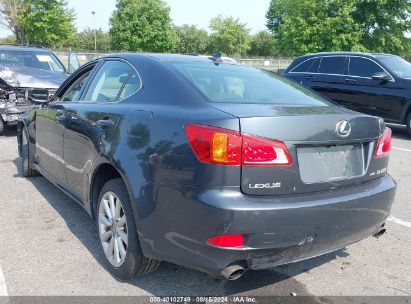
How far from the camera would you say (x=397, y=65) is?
9438 mm

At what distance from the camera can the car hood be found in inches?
363

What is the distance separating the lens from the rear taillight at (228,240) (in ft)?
7.99

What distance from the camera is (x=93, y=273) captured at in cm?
325

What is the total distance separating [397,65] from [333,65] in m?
1.38

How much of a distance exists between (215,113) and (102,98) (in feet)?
4.65

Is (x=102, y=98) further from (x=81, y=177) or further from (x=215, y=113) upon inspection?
(x=215, y=113)

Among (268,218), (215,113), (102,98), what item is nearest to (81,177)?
(102,98)

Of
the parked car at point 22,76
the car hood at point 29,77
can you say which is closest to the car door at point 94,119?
the parked car at point 22,76

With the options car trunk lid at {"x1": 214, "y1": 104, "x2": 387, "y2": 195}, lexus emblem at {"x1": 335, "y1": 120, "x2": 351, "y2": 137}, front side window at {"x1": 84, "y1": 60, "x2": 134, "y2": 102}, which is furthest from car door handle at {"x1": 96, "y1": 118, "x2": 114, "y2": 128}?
lexus emblem at {"x1": 335, "y1": 120, "x2": 351, "y2": 137}

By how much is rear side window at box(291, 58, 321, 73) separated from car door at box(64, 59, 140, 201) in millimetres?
7557

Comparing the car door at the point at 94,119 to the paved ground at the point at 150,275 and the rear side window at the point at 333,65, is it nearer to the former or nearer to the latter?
the paved ground at the point at 150,275

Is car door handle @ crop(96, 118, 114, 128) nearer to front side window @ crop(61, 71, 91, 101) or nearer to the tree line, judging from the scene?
front side window @ crop(61, 71, 91, 101)

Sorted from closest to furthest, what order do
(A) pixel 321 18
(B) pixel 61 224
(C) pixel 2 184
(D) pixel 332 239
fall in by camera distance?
1. (D) pixel 332 239
2. (B) pixel 61 224
3. (C) pixel 2 184
4. (A) pixel 321 18

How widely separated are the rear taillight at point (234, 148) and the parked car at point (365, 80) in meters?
7.33
